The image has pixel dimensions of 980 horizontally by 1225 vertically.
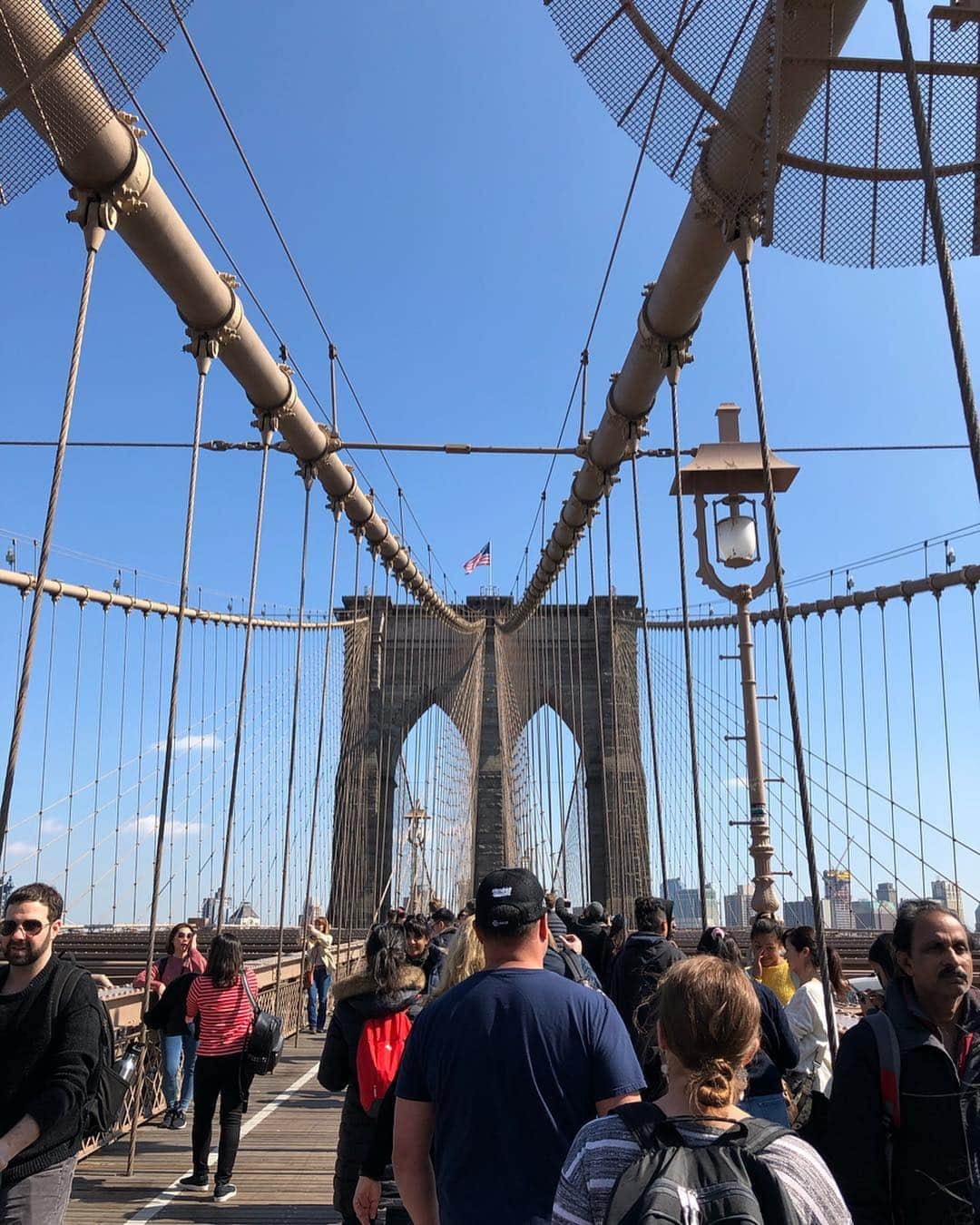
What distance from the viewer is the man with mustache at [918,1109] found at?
1490mm

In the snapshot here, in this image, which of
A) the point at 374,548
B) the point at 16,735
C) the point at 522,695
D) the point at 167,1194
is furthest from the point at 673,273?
the point at 522,695

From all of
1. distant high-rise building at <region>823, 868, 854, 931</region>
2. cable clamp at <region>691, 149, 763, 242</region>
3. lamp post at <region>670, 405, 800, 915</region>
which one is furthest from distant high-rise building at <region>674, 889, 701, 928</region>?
cable clamp at <region>691, 149, 763, 242</region>

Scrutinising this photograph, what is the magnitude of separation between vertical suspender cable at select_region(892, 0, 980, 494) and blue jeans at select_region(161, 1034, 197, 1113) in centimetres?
424

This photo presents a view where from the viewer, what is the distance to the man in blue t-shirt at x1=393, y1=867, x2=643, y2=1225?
151cm

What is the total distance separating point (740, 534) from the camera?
688 centimetres

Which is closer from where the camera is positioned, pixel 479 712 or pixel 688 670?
pixel 688 670

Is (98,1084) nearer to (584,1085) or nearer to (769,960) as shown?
(584,1085)

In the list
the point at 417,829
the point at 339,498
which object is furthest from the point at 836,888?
the point at 339,498

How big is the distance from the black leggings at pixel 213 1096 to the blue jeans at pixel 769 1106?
88.9 inches

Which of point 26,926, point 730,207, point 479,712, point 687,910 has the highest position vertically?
point 479,712

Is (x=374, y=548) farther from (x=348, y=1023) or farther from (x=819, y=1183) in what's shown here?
(x=819, y=1183)

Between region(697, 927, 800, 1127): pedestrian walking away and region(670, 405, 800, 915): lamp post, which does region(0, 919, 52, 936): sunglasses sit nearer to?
region(697, 927, 800, 1127): pedestrian walking away

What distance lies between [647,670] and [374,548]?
6511 mm

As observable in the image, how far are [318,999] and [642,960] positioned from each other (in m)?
5.80
